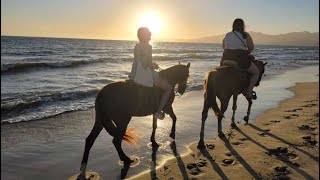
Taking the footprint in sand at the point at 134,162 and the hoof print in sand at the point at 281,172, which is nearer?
the hoof print in sand at the point at 281,172

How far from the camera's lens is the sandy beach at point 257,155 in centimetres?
645

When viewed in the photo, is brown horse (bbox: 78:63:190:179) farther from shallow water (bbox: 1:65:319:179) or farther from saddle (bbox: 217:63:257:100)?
saddle (bbox: 217:63:257:100)

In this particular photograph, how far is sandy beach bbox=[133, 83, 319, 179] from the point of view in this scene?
21.1 feet

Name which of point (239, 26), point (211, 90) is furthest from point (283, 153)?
point (239, 26)

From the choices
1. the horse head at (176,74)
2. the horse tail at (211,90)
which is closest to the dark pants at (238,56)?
the horse tail at (211,90)

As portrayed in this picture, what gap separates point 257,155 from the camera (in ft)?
24.5

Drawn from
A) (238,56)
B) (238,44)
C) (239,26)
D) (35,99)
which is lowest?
(35,99)

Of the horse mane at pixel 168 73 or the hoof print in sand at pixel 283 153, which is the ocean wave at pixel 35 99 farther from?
the hoof print in sand at pixel 283 153

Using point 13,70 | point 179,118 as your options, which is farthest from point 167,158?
point 13,70

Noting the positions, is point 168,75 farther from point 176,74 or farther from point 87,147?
point 87,147

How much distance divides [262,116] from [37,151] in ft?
23.7

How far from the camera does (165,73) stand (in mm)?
8219

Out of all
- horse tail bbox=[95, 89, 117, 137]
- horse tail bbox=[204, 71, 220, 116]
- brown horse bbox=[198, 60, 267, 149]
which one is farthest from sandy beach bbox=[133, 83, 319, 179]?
horse tail bbox=[95, 89, 117, 137]

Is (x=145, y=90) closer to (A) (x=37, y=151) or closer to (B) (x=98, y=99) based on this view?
(B) (x=98, y=99)
